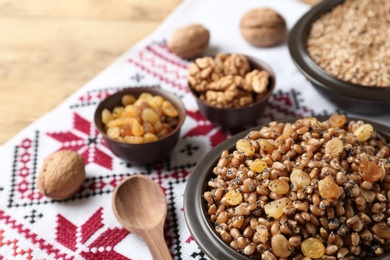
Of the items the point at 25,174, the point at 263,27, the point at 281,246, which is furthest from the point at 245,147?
the point at 263,27

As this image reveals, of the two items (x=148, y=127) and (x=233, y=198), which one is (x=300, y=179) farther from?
(x=148, y=127)

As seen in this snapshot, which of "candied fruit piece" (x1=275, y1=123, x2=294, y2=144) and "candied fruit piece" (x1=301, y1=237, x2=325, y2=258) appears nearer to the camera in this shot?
"candied fruit piece" (x1=301, y1=237, x2=325, y2=258)

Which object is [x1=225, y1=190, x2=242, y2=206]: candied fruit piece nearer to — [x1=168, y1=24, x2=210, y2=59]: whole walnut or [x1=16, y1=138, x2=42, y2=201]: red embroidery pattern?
[x1=16, y1=138, x2=42, y2=201]: red embroidery pattern

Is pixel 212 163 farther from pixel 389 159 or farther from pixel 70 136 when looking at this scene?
pixel 70 136

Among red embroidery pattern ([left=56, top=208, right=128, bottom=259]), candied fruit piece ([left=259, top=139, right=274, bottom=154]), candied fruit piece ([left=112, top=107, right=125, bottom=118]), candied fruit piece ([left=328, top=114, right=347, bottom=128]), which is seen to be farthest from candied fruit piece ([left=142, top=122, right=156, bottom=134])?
candied fruit piece ([left=328, top=114, right=347, bottom=128])

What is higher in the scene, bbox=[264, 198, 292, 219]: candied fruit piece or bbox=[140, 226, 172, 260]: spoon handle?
bbox=[264, 198, 292, 219]: candied fruit piece

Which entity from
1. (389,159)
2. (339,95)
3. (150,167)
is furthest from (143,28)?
(389,159)

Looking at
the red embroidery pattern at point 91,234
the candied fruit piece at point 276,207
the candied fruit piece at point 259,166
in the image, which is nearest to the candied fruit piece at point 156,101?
the red embroidery pattern at point 91,234
